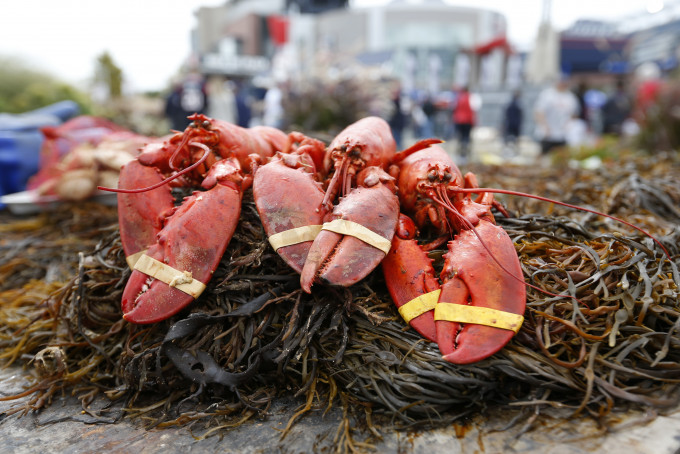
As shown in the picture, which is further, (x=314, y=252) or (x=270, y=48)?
(x=270, y=48)

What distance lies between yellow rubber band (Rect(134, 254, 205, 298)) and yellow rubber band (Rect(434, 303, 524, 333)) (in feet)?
3.23

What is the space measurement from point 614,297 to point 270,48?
32.1 meters

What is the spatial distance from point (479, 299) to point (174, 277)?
1.18 metres

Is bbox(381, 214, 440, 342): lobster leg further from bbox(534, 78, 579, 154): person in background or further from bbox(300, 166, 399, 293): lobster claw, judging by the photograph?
bbox(534, 78, 579, 154): person in background

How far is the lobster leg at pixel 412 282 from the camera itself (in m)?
1.64

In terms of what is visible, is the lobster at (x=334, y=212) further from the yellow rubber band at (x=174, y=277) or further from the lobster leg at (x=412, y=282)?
the yellow rubber band at (x=174, y=277)

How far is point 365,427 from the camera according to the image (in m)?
1.55

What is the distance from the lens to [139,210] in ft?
6.51

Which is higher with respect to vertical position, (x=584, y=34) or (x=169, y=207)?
(x=584, y=34)

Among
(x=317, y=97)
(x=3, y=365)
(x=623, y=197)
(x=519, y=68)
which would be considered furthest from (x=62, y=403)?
(x=519, y=68)

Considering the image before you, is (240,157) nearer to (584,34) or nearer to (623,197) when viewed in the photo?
(623,197)

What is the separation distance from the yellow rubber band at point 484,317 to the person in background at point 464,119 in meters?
9.39

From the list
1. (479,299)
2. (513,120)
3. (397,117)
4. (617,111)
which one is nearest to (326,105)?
(397,117)

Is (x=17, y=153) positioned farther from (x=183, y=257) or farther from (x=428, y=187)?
(x=428, y=187)
